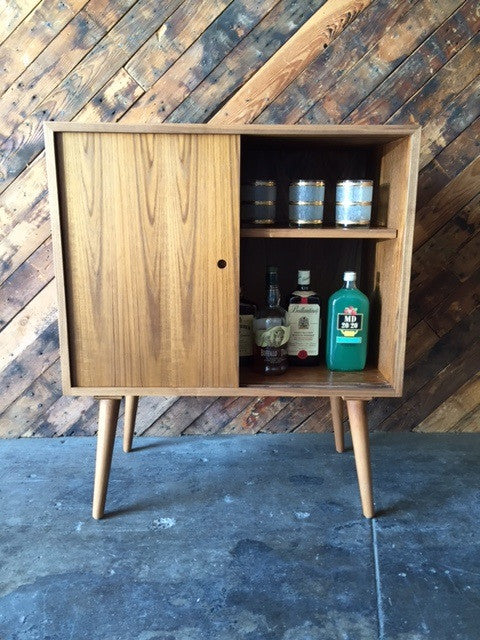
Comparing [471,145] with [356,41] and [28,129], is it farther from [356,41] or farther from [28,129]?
[28,129]

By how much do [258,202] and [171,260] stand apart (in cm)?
30

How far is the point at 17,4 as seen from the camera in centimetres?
150

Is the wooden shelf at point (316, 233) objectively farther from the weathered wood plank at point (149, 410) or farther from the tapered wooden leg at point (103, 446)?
the weathered wood plank at point (149, 410)

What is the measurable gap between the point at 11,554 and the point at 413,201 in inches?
50.2

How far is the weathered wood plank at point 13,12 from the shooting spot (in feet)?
4.93

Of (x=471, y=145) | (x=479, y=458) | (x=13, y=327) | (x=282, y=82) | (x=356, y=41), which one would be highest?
(x=356, y=41)

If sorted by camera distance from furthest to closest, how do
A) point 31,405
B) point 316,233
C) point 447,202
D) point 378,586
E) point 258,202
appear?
point 31,405 < point 447,202 < point 258,202 < point 316,233 < point 378,586

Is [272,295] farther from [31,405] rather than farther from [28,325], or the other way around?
[31,405]

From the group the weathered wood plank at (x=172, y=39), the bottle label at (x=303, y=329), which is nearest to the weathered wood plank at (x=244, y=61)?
the weathered wood plank at (x=172, y=39)

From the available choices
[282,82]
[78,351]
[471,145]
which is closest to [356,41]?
[282,82]

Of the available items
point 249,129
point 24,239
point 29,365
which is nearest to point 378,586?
point 249,129

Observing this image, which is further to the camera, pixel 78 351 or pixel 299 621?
pixel 78 351

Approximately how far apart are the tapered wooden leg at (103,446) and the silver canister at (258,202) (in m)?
0.60

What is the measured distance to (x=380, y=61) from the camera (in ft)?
5.13
